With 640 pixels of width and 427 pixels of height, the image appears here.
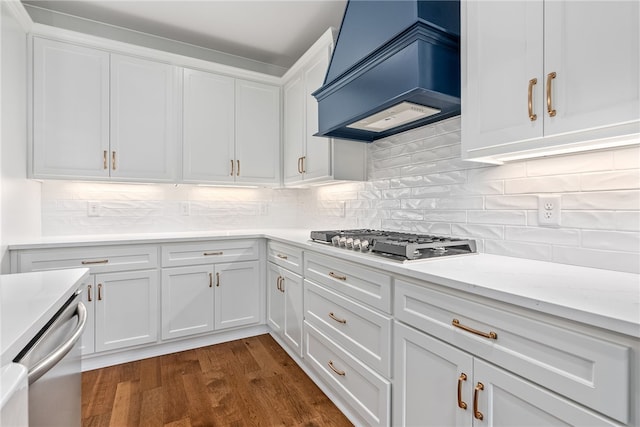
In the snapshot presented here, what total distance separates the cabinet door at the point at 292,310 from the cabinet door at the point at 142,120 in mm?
1352

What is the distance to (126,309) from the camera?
236 cm

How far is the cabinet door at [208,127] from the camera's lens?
2.79 metres

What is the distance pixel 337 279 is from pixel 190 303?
1455 mm

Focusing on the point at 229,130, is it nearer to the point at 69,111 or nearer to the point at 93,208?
the point at 69,111

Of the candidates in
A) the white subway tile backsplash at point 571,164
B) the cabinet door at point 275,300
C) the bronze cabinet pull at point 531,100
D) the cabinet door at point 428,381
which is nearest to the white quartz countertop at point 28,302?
the cabinet door at point 428,381

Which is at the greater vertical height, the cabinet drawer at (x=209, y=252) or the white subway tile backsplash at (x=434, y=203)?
the white subway tile backsplash at (x=434, y=203)

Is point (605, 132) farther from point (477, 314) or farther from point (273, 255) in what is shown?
point (273, 255)

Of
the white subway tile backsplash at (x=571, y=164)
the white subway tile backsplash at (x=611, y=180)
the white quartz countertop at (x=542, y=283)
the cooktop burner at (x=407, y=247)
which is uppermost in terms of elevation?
the white subway tile backsplash at (x=571, y=164)

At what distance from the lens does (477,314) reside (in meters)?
1.01

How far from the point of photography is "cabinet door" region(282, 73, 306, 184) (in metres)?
2.81

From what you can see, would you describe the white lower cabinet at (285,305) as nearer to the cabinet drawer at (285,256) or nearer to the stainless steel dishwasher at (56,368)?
the cabinet drawer at (285,256)

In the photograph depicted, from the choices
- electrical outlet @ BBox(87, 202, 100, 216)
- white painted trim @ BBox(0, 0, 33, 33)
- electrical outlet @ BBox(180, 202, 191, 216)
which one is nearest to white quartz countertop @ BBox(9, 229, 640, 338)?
electrical outlet @ BBox(180, 202, 191, 216)

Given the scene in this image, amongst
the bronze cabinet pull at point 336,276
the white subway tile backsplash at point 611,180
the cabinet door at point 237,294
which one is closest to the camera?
the white subway tile backsplash at point 611,180

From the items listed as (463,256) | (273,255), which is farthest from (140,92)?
(463,256)
